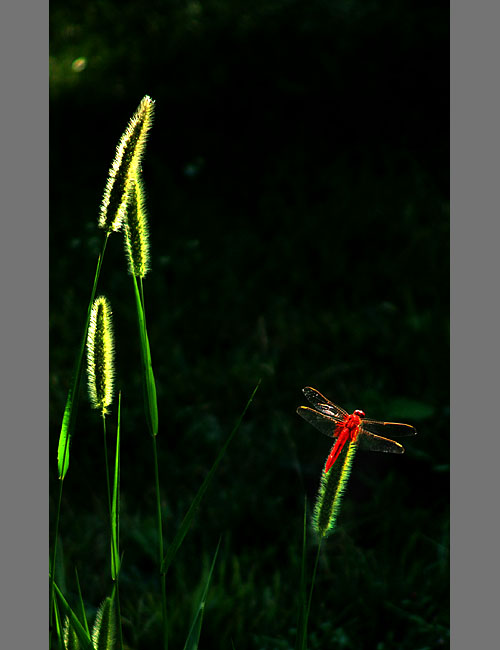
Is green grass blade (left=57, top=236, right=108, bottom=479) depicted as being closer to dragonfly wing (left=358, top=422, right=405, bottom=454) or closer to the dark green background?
dragonfly wing (left=358, top=422, right=405, bottom=454)

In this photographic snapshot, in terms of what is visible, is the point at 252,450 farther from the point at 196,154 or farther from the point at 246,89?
the point at 246,89

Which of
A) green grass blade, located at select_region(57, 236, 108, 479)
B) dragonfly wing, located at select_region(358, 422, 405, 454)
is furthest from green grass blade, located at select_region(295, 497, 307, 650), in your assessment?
green grass blade, located at select_region(57, 236, 108, 479)

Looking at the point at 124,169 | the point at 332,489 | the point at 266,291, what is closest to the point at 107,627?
the point at 332,489

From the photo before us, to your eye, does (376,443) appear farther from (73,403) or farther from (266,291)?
(266,291)

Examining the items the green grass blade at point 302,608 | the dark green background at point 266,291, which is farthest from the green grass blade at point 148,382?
the dark green background at point 266,291

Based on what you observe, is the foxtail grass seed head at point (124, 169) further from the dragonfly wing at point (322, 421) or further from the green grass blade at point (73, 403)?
the dragonfly wing at point (322, 421)
